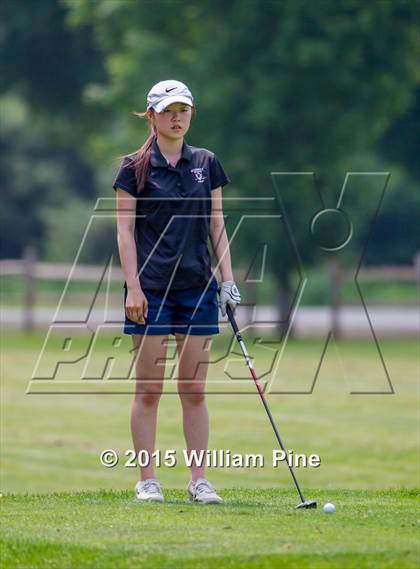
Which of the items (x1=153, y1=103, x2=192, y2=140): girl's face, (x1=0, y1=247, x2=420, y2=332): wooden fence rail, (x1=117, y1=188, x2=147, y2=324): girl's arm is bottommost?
(x1=0, y1=247, x2=420, y2=332): wooden fence rail

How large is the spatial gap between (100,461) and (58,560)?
7.58 meters

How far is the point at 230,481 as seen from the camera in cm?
1268

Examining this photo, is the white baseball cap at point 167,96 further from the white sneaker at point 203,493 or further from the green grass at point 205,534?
the green grass at point 205,534

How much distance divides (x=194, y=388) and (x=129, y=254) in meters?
0.79

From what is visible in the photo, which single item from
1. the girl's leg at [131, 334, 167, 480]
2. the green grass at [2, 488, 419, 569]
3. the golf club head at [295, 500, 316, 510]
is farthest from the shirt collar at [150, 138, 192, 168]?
the golf club head at [295, 500, 316, 510]

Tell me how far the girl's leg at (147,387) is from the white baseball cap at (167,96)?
121 centimetres

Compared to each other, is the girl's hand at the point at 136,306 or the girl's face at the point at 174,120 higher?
the girl's face at the point at 174,120

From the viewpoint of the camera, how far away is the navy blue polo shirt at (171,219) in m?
→ 7.50

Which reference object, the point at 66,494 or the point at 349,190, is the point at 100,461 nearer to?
the point at 66,494

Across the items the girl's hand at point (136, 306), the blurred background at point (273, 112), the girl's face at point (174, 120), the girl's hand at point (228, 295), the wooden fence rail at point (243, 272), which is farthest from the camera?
the wooden fence rail at point (243, 272)

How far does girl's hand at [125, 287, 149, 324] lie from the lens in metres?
7.41

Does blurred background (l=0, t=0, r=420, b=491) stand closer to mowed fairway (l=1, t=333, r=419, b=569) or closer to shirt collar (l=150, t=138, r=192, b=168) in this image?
mowed fairway (l=1, t=333, r=419, b=569)

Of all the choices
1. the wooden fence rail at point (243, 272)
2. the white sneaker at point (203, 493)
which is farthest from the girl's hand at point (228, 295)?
the wooden fence rail at point (243, 272)

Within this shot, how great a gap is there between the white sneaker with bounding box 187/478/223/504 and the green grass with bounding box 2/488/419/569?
0.28ft
